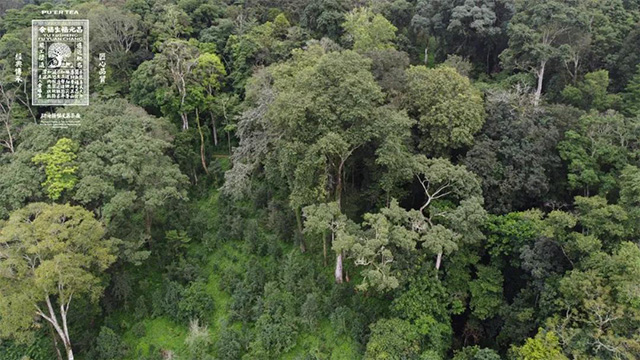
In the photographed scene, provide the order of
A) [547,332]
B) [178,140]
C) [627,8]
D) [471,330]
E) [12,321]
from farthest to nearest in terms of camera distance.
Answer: [627,8] → [178,140] → [471,330] → [12,321] → [547,332]

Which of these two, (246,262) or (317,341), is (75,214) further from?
(317,341)

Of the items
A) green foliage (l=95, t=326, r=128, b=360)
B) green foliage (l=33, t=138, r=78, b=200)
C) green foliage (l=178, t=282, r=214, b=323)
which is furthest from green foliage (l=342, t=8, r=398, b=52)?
green foliage (l=95, t=326, r=128, b=360)

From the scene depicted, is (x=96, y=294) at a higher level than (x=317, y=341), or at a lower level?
higher

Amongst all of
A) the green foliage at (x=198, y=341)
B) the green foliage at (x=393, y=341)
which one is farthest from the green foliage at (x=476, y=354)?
the green foliage at (x=198, y=341)

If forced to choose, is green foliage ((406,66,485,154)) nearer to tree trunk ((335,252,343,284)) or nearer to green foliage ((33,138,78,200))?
tree trunk ((335,252,343,284))

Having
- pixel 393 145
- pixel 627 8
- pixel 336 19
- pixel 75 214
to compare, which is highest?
pixel 627 8

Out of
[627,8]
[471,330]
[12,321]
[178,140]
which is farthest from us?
[627,8]

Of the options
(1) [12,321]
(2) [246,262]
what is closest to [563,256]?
(2) [246,262]

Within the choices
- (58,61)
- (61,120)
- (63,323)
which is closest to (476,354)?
(63,323)
